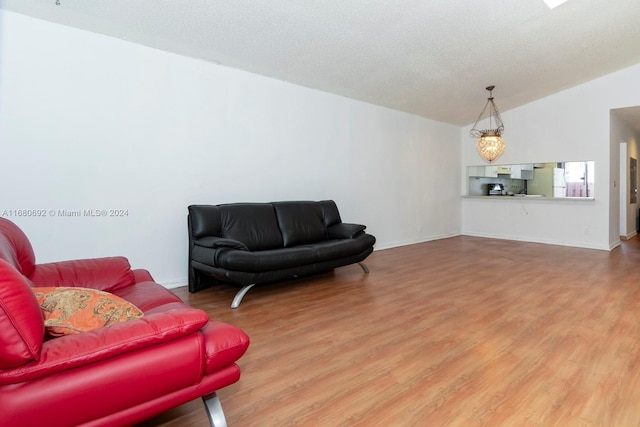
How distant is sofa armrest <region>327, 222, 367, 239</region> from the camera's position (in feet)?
13.7

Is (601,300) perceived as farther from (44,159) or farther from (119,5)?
(44,159)

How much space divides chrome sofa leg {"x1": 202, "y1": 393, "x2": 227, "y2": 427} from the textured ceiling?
2951 mm

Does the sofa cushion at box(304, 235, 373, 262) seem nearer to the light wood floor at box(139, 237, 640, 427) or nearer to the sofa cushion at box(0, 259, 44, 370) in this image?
the light wood floor at box(139, 237, 640, 427)

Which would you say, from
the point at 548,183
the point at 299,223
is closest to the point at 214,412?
the point at 299,223

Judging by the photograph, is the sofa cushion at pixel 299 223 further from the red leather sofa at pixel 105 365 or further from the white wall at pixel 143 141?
the red leather sofa at pixel 105 365

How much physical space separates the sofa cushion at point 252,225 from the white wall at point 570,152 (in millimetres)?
4666

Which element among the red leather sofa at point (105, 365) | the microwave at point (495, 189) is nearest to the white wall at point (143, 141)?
the red leather sofa at point (105, 365)

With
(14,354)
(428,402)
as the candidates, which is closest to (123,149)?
(14,354)

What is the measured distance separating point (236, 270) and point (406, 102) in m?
4.32

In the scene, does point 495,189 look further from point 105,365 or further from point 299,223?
point 105,365

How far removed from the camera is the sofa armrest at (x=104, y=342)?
3.48 ft

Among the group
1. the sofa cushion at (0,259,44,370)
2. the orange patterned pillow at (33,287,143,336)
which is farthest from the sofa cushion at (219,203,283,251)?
the sofa cushion at (0,259,44,370)

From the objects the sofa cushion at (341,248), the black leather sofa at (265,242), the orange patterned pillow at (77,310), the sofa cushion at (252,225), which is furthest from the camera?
the sofa cushion at (252,225)

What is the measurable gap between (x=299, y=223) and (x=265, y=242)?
0.54 meters
